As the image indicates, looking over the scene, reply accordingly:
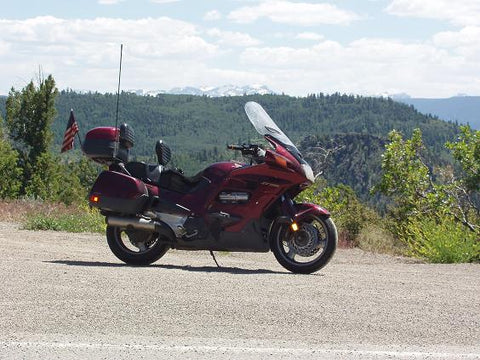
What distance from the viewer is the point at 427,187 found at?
22281 mm

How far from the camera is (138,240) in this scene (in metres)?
9.88

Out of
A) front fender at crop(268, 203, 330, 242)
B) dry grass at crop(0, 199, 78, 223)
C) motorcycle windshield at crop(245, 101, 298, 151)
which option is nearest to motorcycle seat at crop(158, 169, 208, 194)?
motorcycle windshield at crop(245, 101, 298, 151)

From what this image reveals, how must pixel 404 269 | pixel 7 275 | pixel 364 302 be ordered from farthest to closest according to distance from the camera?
pixel 404 269, pixel 7 275, pixel 364 302

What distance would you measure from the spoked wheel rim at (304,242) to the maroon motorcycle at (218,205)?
0.04 feet

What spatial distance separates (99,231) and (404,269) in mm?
6498

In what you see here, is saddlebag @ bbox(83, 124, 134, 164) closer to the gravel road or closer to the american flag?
the american flag

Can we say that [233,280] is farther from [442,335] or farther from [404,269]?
[404,269]

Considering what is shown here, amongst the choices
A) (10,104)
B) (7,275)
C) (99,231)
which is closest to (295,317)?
(7,275)

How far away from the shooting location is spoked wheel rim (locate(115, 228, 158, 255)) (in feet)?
32.4

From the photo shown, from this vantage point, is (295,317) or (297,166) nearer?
(295,317)

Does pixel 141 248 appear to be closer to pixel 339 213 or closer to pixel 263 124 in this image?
pixel 263 124

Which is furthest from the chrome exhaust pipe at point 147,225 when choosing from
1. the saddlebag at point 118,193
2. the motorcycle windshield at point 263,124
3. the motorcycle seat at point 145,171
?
the motorcycle windshield at point 263,124

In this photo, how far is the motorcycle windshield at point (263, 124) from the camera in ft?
32.0

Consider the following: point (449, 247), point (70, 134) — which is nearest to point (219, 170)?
point (70, 134)
